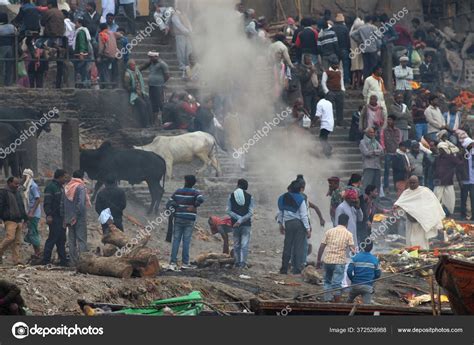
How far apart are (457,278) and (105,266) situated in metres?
6.16

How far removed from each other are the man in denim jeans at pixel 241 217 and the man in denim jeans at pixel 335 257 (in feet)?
9.04

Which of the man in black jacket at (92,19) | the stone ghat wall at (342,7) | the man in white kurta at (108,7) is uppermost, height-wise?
the stone ghat wall at (342,7)

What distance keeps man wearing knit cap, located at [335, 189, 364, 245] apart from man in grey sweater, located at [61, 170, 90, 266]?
13.1 feet

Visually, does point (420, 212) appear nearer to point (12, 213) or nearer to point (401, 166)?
point (401, 166)

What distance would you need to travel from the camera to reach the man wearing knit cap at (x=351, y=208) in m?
33.3

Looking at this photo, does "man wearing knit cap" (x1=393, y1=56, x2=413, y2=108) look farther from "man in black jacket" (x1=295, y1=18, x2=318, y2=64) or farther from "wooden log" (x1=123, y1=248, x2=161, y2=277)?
"wooden log" (x1=123, y1=248, x2=161, y2=277)

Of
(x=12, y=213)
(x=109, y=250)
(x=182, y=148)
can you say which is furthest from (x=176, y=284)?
(x=182, y=148)

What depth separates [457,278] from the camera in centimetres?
2789

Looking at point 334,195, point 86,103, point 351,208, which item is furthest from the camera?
point 86,103

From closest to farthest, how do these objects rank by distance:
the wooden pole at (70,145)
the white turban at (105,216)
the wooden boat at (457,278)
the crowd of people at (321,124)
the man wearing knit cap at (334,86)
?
the wooden boat at (457,278)
the crowd of people at (321,124)
the white turban at (105,216)
the wooden pole at (70,145)
the man wearing knit cap at (334,86)

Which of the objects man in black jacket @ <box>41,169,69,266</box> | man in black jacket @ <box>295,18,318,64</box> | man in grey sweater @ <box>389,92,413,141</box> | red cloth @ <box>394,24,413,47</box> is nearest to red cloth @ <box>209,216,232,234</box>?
man in black jacket @ <box>41,169,69,266</box>

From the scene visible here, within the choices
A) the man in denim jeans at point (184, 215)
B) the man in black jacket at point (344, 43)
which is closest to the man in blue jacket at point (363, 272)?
the man in denim jeans at point (184, 215)

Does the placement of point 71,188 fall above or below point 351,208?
above

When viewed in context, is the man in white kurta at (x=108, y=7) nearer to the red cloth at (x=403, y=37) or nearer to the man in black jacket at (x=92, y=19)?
the man in black jacket at (x=92, y=19)
